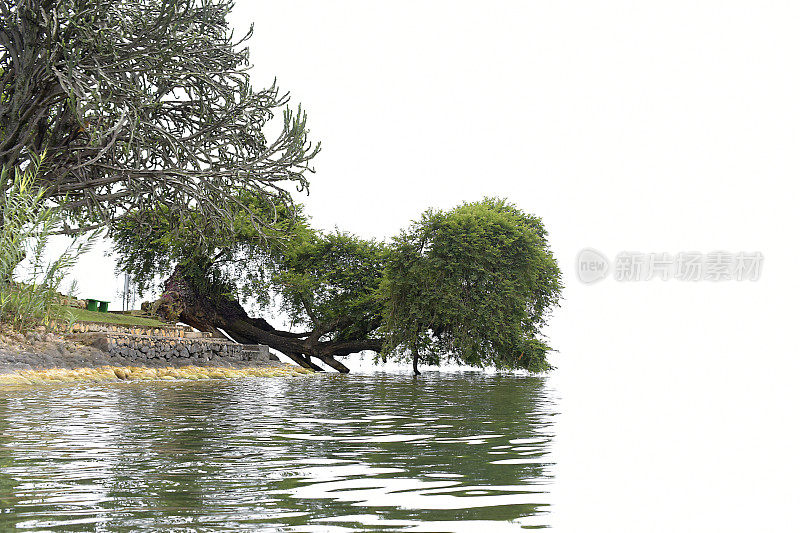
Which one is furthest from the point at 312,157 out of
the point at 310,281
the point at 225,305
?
the point at 225,305

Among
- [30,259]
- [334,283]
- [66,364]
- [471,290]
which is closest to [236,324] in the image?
[334,283]

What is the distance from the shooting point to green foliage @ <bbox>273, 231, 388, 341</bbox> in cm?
3241

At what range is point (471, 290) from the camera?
944 inches

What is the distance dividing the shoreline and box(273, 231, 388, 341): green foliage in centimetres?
983

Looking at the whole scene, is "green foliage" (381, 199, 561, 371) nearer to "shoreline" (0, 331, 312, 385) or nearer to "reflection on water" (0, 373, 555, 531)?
"shoreline" (0, 331, 312, 385)

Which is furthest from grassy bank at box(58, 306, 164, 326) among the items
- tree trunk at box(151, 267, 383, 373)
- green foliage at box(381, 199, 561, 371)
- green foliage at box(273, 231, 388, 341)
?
green foliage at box(381, 199, 561, 371)

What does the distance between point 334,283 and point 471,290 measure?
10.8m

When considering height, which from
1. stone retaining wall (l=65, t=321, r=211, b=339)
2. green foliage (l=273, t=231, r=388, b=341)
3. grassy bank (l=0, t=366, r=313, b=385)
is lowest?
grassy bank (l=0, t=366, r=313, b=385)

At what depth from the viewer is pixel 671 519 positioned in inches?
119

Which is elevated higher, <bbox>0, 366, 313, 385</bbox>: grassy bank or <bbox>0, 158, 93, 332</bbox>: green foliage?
<bbox>0, 158, 93, 332</bbox>: green foliage

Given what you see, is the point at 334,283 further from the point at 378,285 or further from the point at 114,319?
→ the point at 114,319

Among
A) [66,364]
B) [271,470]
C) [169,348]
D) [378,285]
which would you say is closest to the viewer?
[271,470]

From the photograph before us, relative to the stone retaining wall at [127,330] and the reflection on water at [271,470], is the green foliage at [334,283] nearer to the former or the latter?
the stone retaining wall at [127,330]

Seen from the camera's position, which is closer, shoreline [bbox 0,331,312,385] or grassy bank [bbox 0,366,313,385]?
grassy bank [bbox 0,366,313,385]
